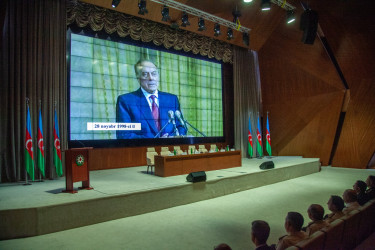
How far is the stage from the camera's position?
3.43m

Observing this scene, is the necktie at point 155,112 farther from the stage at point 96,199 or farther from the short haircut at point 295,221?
the short haircut at point 295,221

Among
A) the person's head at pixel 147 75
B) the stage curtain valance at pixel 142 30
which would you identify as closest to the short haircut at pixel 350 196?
the person's head at pixel 147 75

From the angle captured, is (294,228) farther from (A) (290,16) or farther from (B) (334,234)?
(A) (290,16)

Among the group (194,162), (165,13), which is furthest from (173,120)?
(165,13)

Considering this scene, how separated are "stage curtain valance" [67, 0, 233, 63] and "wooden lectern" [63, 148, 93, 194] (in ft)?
12.4

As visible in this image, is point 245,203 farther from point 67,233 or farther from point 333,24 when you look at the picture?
point 333,24

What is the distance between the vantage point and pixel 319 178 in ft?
24.4

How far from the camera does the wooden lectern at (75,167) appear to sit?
4.34 meters

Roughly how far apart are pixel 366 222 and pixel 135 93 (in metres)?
6.54

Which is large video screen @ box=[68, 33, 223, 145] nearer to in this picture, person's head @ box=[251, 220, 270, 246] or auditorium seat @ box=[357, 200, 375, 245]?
person's head @ box=[251, 220, 270, 246]

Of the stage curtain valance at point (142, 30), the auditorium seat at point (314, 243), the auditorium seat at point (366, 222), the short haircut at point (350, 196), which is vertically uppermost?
the stage curtain valance at point (142, 30)

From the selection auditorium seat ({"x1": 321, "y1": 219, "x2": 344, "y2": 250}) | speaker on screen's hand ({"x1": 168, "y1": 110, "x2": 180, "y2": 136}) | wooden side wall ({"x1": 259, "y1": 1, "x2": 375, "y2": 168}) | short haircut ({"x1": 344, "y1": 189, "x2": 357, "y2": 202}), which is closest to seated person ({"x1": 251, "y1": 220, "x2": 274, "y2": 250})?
auditorium seat ({"x1": 321, "y1": 219, "x2": 344, "y2": 250})

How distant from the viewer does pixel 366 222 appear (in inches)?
95.8

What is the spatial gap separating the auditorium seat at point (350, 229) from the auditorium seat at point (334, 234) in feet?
0.29
